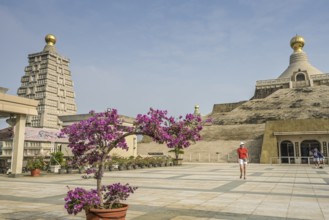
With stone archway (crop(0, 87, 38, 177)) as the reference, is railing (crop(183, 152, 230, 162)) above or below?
below

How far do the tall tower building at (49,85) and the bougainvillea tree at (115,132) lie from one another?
188ft

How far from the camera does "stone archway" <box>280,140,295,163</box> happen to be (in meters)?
34.4

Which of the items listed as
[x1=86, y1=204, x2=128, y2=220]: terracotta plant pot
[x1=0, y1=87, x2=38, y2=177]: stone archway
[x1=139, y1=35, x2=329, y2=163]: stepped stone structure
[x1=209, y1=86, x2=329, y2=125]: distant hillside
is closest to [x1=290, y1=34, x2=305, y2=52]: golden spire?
[x1=139, y1=35, x2=329, y2=163]: stepped stone structure

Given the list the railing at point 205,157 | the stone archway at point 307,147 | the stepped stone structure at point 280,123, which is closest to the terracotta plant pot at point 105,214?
the stepped stone structure at point 280,123

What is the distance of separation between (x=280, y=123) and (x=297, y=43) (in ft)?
175

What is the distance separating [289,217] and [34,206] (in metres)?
→ 6.25

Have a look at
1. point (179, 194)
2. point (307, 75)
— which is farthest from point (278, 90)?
point (179, 194)

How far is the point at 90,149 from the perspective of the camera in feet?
18.4

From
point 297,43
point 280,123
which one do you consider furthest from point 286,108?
point 297,43

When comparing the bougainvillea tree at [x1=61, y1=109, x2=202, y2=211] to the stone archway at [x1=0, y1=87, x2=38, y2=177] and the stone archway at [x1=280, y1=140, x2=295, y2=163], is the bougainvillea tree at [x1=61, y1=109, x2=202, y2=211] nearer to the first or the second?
the stone archway at [x1=0, y1=87, x2=38, y2=177]

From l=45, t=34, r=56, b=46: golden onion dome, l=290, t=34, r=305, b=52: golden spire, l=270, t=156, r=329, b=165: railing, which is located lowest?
l=270, t=156, r=329, b=165: railing

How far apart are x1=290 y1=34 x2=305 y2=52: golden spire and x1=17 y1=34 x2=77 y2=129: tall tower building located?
6069cm

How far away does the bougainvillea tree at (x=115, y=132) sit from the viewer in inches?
199

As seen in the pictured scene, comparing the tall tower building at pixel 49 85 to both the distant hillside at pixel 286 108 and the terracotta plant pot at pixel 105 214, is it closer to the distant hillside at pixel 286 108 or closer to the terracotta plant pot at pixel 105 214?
the distant hillside at pixel 286 108
